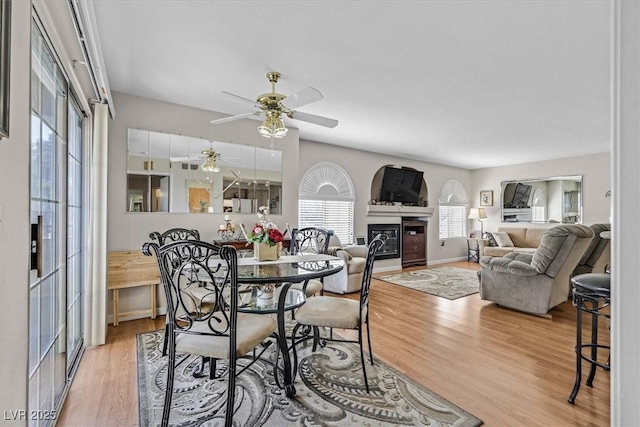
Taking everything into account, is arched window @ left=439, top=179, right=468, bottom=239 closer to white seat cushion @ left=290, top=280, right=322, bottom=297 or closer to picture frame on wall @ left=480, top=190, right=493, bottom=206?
picture frame on wall @ left=480, top=190, right=493, bottom=206

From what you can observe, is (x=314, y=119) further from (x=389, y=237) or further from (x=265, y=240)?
(x=389, y=237)

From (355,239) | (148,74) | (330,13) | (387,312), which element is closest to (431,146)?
(355,239)

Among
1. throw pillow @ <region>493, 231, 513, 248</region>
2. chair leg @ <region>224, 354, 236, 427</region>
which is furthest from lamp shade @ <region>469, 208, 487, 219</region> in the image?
chair leg @ <region>224, 354, 236, 427</region>

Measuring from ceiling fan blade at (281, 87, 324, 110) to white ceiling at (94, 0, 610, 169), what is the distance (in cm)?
40

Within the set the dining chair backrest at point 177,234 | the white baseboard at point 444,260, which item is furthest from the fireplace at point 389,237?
the dining chair backrest at point 177,234

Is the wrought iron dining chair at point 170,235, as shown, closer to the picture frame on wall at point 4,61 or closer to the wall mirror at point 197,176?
the wall mirror at point 197,176

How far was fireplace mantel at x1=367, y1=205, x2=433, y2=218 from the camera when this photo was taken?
254 inches

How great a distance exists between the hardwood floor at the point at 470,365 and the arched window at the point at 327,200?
7.48 feet

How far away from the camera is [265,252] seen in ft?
8.30

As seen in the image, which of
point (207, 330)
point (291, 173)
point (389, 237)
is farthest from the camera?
point (389, 237)

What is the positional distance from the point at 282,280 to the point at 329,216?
13.3ft

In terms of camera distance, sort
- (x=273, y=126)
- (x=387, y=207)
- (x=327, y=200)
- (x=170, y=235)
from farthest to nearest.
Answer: (x=387, y=207), (x=327, y=200), (x=170, y=235), (x=273, y=126)

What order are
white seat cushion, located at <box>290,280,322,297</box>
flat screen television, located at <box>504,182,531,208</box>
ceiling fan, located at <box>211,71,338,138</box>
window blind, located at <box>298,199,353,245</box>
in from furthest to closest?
flat screen television, located at <box>504,182,531,208</box>, window blind, located at <box>298,199,353,245</box>, white seat cushion, located at <box>290,280,322,297</box>, ceiling fan, located at <box>211,71,338,138</box>

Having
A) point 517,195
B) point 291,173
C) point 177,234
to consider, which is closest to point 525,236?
point 517,195
